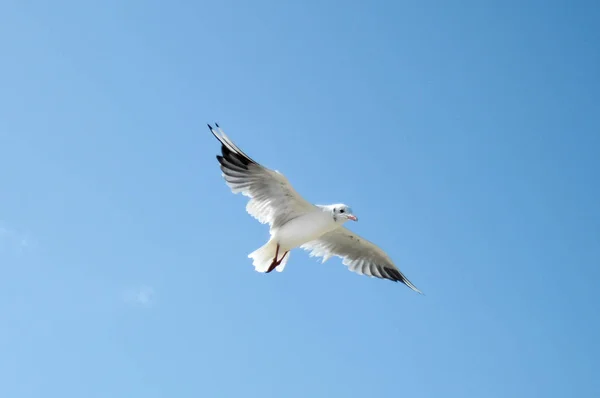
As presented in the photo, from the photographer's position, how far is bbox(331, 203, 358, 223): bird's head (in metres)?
11.4

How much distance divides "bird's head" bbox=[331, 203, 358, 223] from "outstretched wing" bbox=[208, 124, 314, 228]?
354 mm

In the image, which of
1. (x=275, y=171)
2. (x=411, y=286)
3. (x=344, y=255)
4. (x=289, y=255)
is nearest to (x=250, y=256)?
(x=289, y=255)

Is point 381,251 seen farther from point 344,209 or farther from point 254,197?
point 254,197

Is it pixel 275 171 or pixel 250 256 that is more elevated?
pixel 275 171

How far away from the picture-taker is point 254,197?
37.0 feet

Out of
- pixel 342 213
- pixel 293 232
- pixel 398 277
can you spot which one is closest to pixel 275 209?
pixel 293 232

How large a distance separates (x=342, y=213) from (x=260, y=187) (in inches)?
49.4

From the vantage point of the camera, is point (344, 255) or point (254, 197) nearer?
point (254, 197)

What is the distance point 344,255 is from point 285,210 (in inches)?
86.3

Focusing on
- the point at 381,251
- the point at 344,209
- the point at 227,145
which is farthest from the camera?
the point at 381,251

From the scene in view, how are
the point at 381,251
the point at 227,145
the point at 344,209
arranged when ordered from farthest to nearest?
the point at 381,251
the point at 344,209
the point at 227,145

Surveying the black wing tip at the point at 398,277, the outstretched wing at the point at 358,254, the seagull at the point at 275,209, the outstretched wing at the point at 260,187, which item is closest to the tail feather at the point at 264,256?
the seagull at the point at 275,209

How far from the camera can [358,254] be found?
1324 centimetres

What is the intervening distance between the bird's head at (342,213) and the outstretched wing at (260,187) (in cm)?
35
